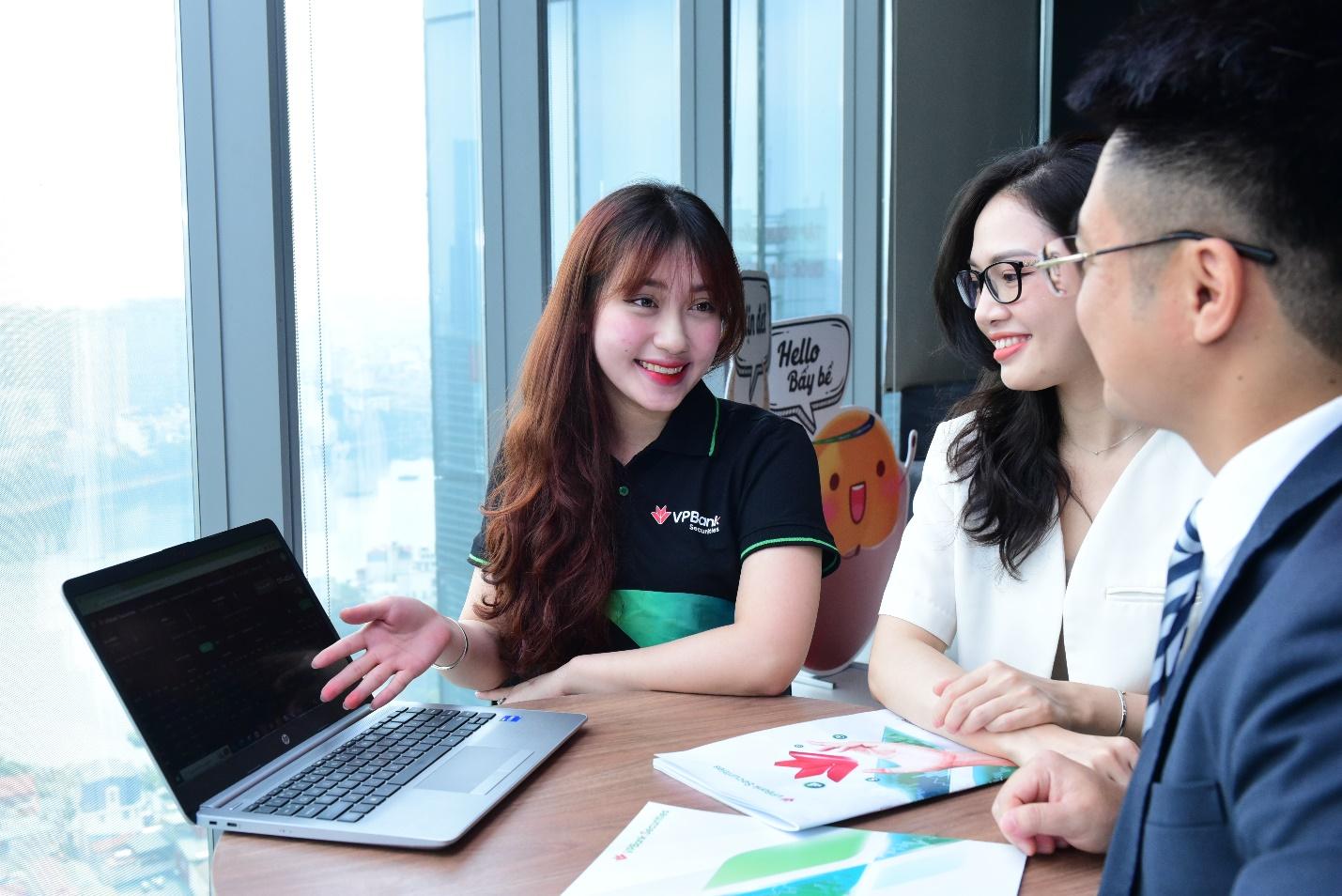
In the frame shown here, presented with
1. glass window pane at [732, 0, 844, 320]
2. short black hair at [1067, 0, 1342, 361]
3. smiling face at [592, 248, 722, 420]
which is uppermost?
glass window pane at [732, 0, 844, 320]

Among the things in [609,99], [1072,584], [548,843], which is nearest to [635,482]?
[1072,584]

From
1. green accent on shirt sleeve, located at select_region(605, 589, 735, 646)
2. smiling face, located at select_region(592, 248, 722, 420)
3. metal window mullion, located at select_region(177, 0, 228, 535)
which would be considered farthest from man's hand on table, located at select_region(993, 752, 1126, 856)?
metal window mullion, located at select_region(177, 0, 228, 535)

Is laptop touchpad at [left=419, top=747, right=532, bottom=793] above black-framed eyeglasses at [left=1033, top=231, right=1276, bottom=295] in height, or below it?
below

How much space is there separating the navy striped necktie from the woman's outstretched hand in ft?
2.90

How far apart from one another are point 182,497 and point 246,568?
36.9 inches

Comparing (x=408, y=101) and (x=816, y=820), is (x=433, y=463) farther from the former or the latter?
(x=816, y=820)

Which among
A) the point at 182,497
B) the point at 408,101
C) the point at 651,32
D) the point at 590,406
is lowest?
the point at 182,497

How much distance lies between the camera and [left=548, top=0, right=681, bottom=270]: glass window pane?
12.3ft

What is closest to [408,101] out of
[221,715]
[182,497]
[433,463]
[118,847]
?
[433,463]

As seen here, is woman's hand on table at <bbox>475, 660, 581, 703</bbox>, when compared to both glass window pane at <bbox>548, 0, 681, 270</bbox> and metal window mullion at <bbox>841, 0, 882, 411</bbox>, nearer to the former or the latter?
glass window pane at <bbox>548, 0, 681, 270</bbox>

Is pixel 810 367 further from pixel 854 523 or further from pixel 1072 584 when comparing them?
pixel 1072 584

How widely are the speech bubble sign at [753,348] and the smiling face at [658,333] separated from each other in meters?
0.91

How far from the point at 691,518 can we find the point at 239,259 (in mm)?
1003

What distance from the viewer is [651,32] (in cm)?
430
